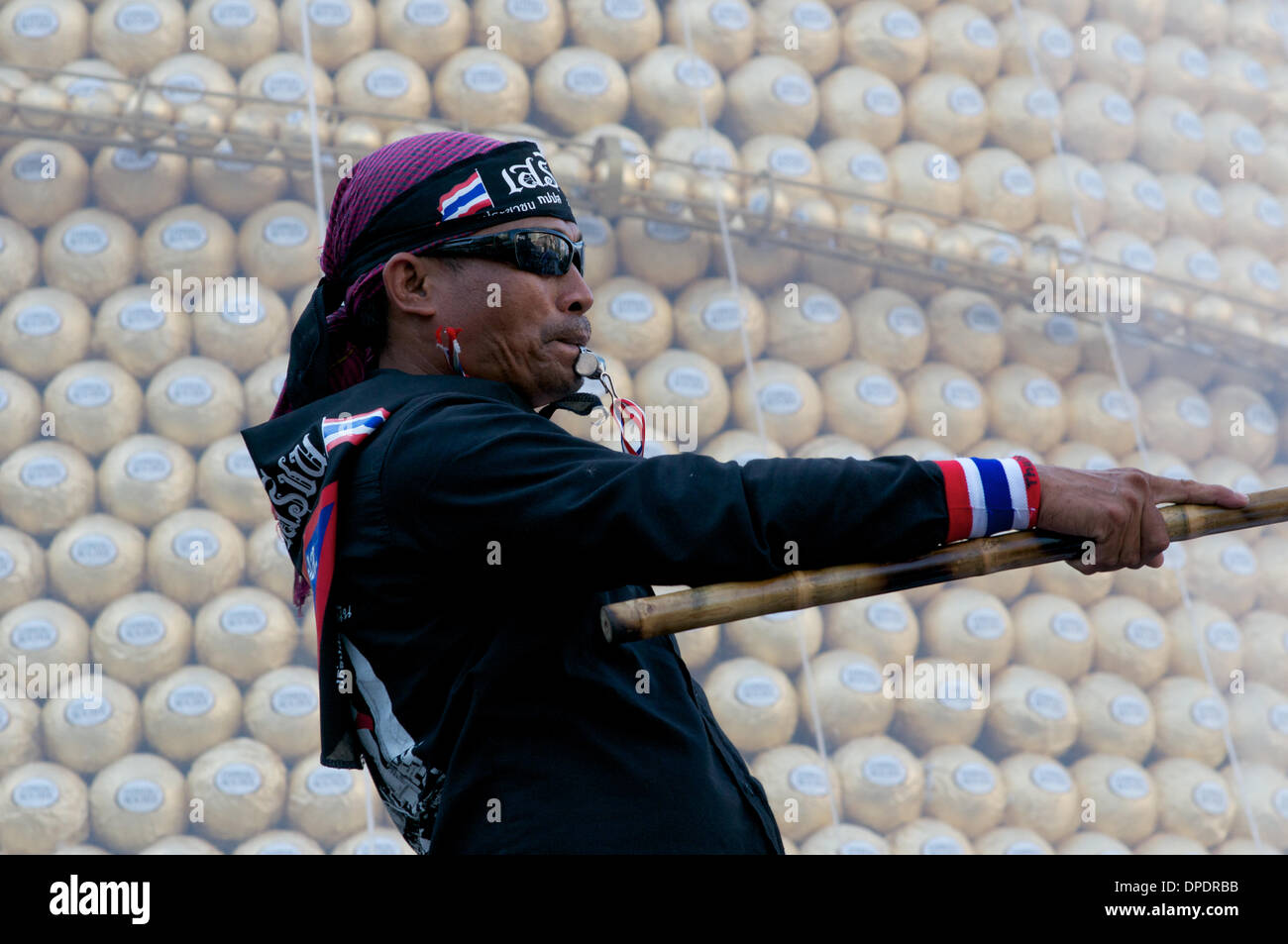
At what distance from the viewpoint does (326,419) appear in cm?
99

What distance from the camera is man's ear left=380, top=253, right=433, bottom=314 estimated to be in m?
1.08

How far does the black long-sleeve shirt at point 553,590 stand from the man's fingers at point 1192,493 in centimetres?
17

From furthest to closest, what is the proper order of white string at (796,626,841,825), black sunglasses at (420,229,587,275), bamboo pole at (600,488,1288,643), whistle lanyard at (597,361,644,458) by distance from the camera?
white string at (796,626,841,825), whistle lanyard at (597,361,644,458), black sunglasses at (420,229,587,275), bamboo pole at (600,488,1288,643)

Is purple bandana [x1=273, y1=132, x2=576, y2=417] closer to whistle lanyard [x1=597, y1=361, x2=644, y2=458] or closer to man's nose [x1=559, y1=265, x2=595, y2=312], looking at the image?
man's nose [x1=559, y1=265, x2=595, y2=312]

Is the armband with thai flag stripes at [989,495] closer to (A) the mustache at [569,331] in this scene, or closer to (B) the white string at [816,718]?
(A) the mustache at [569,331]

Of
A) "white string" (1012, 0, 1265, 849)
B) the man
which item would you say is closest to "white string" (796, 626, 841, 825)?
"white string" (1012, 0, 1265, 849)

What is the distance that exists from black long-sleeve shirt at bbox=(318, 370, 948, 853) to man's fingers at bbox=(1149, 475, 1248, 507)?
17 centimetres

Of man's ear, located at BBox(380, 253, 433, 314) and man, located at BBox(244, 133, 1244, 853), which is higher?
man's ear, located at BBox(380, 253, 433, 314)

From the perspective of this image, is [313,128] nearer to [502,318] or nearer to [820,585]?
[502,318]

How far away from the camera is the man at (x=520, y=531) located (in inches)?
34.3

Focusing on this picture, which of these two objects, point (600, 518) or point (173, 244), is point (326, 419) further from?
point (173, 244)

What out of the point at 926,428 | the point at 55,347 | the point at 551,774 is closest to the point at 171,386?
the point at 55,347

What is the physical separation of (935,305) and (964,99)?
0.49 m

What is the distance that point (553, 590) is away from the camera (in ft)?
3.03
